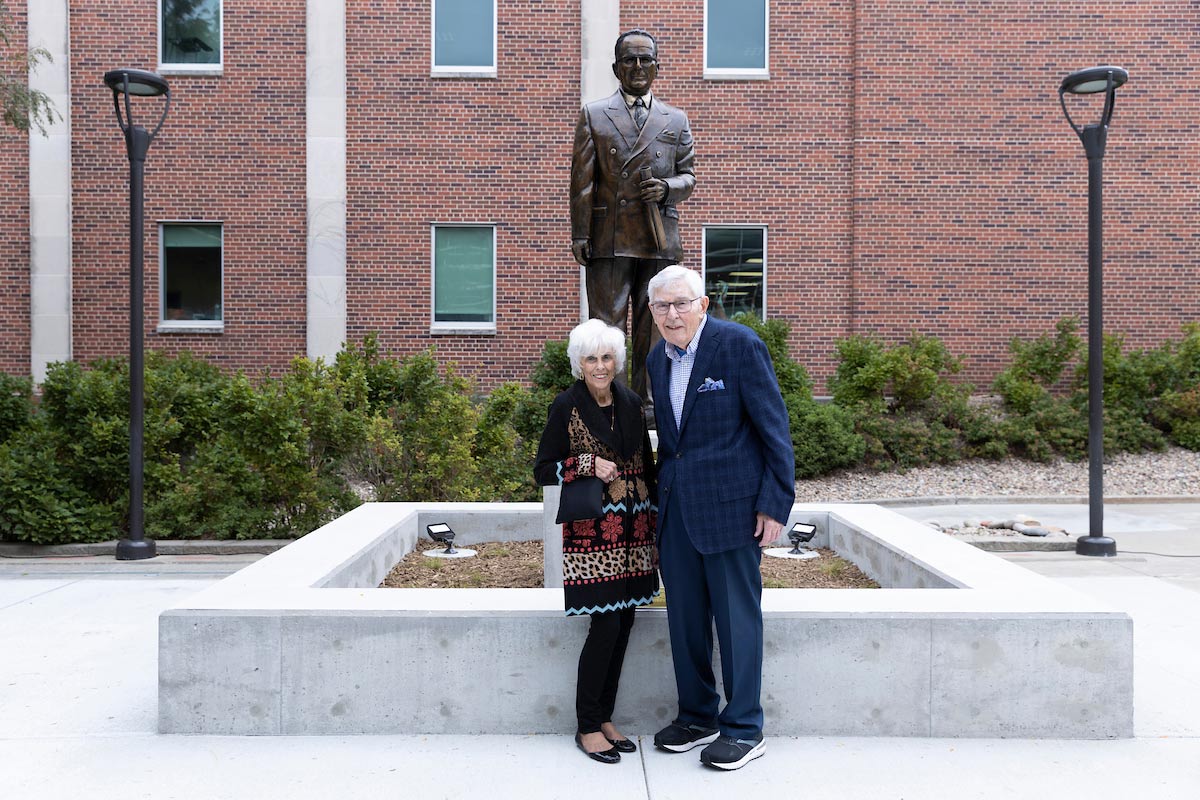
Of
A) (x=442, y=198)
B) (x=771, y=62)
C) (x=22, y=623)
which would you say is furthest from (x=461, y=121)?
(x=22, y=623)

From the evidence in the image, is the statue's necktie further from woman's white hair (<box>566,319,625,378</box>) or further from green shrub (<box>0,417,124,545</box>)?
green shrub (<box>0,417,124,545</box>)

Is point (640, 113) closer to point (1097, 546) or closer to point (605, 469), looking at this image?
point (605, 469)

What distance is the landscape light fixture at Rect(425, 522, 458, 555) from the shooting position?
7082 mm

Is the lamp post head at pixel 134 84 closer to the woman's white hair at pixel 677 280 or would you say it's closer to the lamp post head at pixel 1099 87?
the woman's white hair at pixel 677 280

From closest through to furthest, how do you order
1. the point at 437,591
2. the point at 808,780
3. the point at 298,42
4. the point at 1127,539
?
the point at 808,780 → the point at 437,591 → the point at 1127,539 → the point at 298,42

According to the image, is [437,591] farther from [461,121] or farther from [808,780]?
[461,121]

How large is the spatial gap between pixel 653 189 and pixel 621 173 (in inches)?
10.8

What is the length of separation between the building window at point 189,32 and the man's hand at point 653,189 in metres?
13.5

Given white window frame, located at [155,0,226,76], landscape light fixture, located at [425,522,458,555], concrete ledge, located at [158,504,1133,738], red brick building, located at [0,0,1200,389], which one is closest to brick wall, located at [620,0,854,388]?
red brick building, located at [0,0,1200,389]

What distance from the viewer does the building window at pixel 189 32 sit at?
17.2m

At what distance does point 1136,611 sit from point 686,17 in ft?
42.9

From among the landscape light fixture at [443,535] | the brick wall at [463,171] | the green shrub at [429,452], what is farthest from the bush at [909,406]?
the landscape light fixture at [443,535]

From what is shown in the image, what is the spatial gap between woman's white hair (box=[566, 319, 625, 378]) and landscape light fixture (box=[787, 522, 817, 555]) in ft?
10.9

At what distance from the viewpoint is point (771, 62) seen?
681 inches
